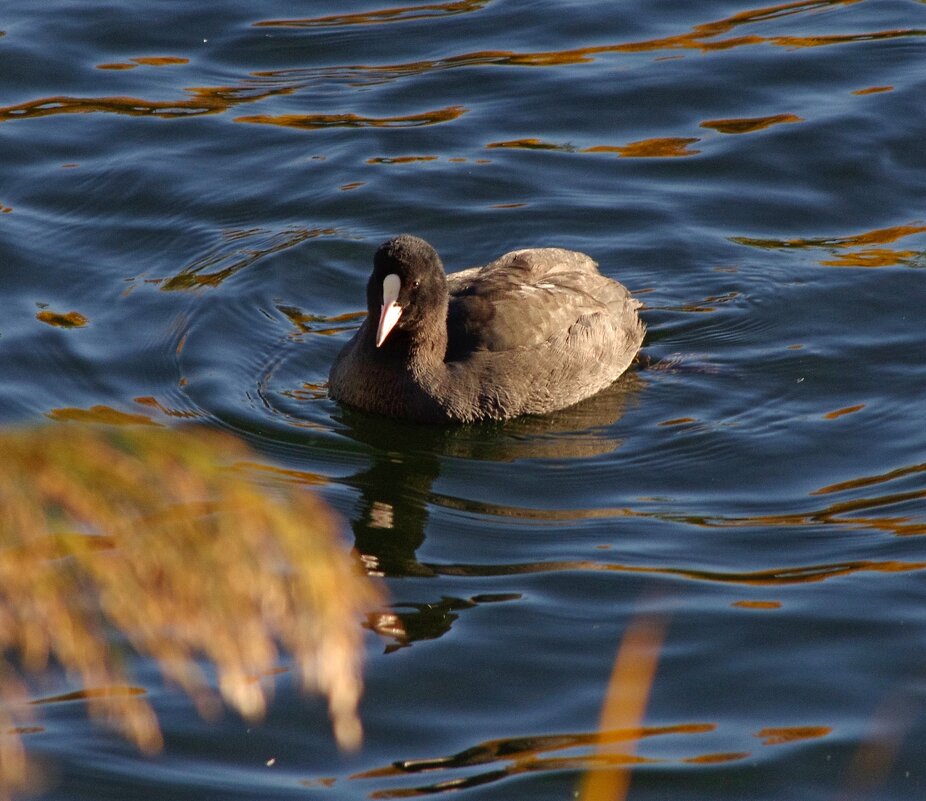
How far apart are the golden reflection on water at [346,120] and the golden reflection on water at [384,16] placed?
5.64 ft

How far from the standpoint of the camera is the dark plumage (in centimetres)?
823

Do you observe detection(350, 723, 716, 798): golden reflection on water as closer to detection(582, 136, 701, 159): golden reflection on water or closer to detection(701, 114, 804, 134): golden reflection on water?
detection(582, 136, 701, 159): golden reflection on water

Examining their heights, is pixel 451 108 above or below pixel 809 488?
above

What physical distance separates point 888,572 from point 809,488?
943 millimetres

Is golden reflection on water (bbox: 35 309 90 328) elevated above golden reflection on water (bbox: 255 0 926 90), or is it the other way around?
golden reflection on water (bbox: 255 0 926 90)

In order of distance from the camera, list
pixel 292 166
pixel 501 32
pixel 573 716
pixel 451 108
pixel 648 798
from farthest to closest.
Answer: pixel 501 32 < pixel 451 108 < pixel 292 166 < pixel 573 716 < pixel 648 798

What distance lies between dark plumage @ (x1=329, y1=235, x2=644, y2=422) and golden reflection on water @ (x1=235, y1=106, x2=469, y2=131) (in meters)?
3.04

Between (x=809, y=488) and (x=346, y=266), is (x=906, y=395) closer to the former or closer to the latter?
(x=809, y=488)

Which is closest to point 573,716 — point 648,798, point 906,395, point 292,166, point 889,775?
point 648,798

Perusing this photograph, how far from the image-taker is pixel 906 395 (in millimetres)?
8477

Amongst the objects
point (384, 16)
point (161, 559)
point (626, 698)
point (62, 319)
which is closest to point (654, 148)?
point (384, 16)

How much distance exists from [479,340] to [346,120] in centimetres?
397

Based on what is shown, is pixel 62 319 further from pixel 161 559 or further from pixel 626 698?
pixel 161 559

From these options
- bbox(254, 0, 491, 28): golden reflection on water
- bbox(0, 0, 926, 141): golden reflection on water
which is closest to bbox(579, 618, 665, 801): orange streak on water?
bbox(0, 0, 926, 141): golden reflection on water
